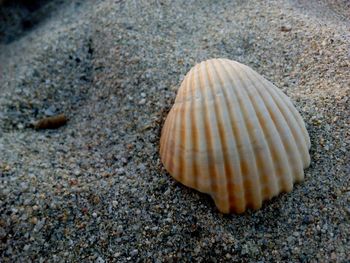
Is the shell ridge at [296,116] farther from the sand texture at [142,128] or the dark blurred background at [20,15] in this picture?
the dark blurred background at [20,15]

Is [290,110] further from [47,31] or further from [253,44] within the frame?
[47,31]

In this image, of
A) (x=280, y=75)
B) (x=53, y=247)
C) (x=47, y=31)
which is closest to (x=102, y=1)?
(x=47, y=31)

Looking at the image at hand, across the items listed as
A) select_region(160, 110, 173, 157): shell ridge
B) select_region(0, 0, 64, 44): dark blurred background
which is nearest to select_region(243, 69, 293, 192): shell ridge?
select_region(160, 110, 173, 157): shell ridge

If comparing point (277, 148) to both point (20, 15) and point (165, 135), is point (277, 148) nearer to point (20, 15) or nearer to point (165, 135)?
point (165, 135)

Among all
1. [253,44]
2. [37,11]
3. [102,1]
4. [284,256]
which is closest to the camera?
[284,256]

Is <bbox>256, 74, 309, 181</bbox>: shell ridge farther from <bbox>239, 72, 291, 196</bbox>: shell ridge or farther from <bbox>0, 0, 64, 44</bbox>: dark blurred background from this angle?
<bbox>0, 0, 64, 44</bbox>: dark blurred background

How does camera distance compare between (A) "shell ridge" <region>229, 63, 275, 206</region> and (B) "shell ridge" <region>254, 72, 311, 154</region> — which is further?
(B) "shell ridge" <region>254, 72, 311, 154</region>
